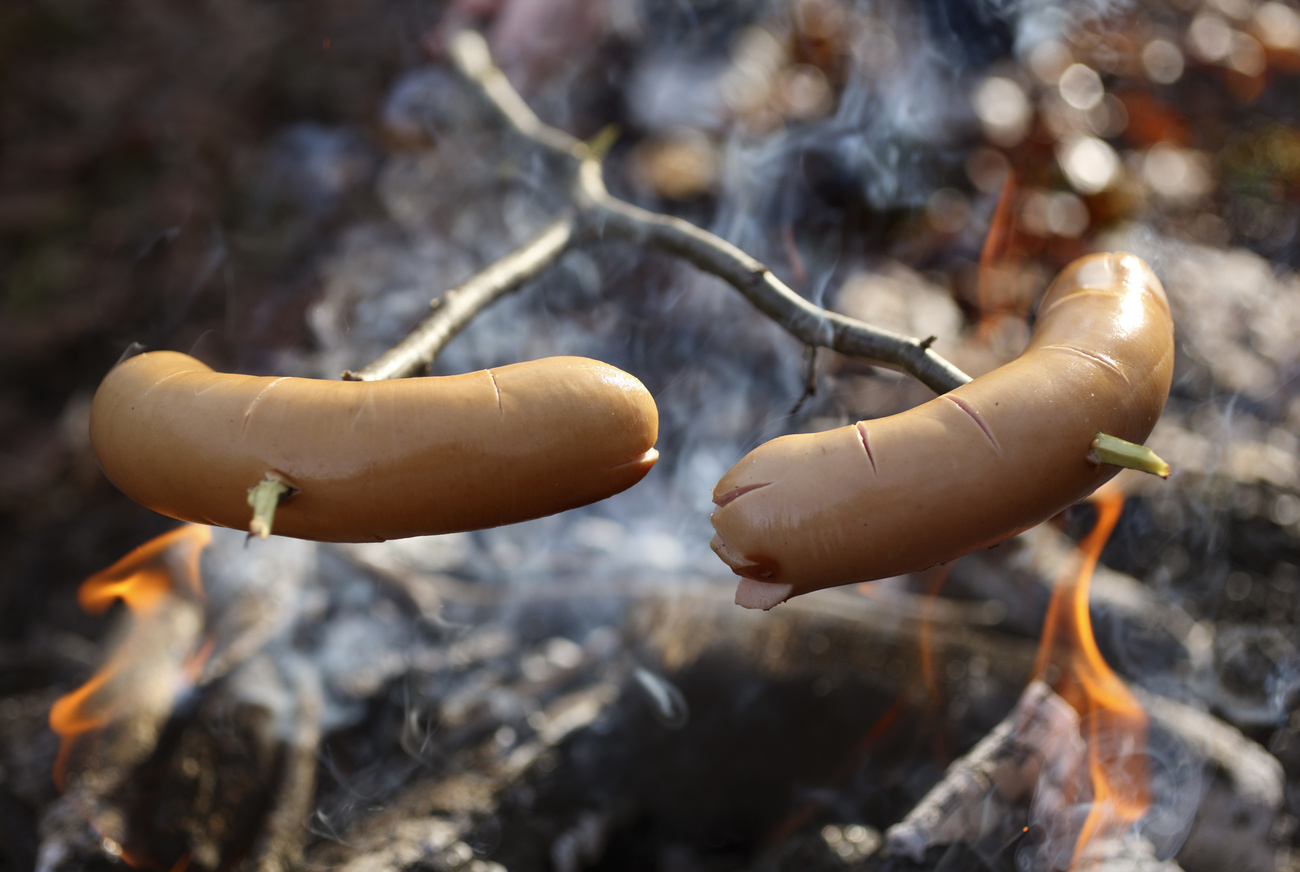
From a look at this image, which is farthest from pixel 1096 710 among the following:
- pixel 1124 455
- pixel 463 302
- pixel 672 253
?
pixel 463 302

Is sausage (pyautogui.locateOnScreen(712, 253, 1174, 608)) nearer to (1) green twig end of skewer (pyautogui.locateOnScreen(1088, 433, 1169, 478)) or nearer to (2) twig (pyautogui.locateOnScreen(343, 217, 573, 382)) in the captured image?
(1) green twig end of skewer (pyautogui.locateOnScreen(1088, 433, 1169, 478))

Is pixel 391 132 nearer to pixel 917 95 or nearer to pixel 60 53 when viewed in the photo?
pixel 60 53

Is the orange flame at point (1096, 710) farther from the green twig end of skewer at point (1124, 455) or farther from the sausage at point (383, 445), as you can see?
the sausage at point (383, 445)

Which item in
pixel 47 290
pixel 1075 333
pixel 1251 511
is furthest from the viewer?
pixel 47 290

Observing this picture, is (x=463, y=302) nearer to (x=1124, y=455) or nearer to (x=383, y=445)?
(x=383, y=445)

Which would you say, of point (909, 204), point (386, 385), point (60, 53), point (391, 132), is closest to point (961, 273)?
point (909, 204)

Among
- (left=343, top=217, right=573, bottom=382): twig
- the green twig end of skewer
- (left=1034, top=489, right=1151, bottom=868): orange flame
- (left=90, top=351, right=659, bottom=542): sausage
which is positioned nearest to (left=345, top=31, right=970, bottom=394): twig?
(left=343, top=217, right=573, bottom=382): twig
